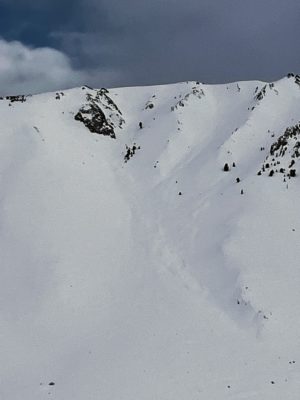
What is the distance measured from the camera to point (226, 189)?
87.6ft

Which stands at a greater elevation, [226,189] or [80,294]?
[226,189]

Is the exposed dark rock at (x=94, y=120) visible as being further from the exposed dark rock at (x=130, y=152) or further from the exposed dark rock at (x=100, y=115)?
the exposed dark rock at (x=130, y=152)

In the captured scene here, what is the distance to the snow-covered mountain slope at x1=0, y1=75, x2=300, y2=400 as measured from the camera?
13461 mm

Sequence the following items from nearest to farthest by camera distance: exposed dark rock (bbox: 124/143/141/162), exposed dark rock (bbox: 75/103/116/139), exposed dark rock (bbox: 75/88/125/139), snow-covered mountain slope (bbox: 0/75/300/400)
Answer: snow-covered mountain slope (bbox: 0/75/300/400)
exposed dark rock (bbox: 124/143/141/162)
exposed dark rock (bbox: 75/103/116/139)
exposed dark rock (bbox: 75/88/125/139)

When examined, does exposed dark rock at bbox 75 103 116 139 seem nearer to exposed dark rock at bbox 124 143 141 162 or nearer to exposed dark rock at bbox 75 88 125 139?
exposed dark rock at bbox 75 88 125 139

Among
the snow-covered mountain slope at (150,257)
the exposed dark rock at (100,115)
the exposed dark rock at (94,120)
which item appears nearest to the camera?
the snow-covered mountain slope at (150,257)

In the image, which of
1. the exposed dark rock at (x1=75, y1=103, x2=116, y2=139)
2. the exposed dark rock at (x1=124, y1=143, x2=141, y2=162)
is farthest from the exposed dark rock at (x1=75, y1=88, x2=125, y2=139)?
the exposed dark rock at (x1=124, y1=143, x2=141, y2=162)

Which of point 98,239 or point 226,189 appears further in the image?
point 226,189

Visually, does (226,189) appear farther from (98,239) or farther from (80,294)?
(80,294)

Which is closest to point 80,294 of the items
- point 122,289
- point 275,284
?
point 122,289

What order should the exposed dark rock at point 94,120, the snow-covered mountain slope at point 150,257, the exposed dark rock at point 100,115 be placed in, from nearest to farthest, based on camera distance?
the snow-covered mountain slope at point 150,257
the exposed dark rock at point 94,120
the exposed dark rock at point 100,115

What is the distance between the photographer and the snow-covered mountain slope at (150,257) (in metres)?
13.5

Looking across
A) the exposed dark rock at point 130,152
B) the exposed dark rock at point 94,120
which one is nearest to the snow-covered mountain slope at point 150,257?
the exposed dark rock at point 130,152

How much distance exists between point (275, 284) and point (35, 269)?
1161cm
